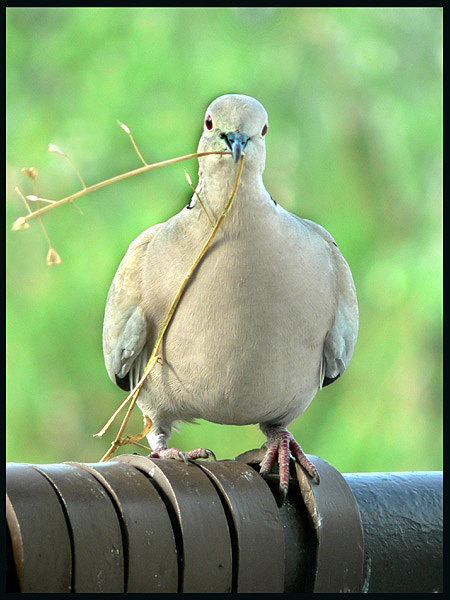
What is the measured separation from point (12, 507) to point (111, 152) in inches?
116

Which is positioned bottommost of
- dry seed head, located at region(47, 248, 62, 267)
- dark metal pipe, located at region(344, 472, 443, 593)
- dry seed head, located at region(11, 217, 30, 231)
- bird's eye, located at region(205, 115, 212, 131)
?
dark metal pipe, located at region(344, 472, 443, 593)

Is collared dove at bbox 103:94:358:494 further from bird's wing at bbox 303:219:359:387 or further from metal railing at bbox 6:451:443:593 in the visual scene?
metal railing at bbox 6:451:443:593

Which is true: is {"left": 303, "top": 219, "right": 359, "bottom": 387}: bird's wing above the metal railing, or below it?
above

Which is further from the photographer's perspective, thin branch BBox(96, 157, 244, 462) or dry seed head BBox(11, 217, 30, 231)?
thin branch BBox(96, 157, 244, 462)

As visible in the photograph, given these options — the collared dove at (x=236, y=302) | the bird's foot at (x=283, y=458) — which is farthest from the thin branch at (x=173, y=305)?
the bird's foot at (x=283, y=458)

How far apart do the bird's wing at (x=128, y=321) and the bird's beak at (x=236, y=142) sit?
470 mm

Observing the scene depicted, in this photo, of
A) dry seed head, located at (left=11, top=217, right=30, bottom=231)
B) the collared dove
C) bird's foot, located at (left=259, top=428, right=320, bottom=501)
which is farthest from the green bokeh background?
dry seed head, located at (left=11, top=217, right=30, bottom=231)

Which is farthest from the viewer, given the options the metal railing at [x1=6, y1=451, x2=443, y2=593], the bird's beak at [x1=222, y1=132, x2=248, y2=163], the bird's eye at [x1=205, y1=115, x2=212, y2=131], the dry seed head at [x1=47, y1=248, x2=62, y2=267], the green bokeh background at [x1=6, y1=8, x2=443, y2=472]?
the green bokeh background at [x1=6, y1=8, x2=443, y2=472]

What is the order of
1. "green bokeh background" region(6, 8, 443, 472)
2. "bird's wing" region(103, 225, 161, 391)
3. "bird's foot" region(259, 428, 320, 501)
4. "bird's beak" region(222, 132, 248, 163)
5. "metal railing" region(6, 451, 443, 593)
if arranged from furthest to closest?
"green bokeh background" region(6, 8, 443, 472), "bird's wing" region(103, 225, 161, 391), "bird's beak" region(222, 132, 248, 163), "bird's foot" region(259, 428, 320, 501), "metal railing" region(6, 451, 443, 593)

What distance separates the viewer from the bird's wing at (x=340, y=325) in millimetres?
2201

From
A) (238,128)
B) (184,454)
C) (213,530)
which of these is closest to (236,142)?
(238,128)

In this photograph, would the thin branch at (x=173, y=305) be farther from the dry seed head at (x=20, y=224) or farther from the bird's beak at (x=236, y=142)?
the dry seed head at (x=20, y=224)

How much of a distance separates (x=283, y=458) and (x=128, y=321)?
606 millimetres

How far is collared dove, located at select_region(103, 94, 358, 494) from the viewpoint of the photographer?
6.25 ft
